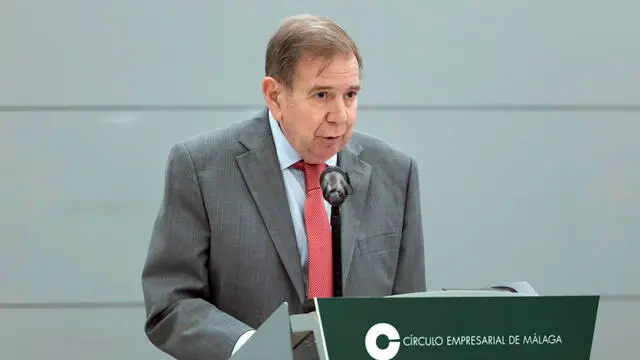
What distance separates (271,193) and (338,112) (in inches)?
14.0

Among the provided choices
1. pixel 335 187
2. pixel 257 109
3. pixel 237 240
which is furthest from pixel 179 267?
pixel 257 109

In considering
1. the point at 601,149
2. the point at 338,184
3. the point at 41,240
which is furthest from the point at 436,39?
the point at 338,184

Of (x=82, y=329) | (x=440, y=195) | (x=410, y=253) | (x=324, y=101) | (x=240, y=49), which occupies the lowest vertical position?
(x=82, y=329)

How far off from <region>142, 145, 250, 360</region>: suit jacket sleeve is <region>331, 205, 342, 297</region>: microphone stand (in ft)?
1.01

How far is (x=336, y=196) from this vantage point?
248 centimetres

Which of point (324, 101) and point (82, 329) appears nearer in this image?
point (324, 101)

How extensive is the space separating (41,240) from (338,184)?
100 inches

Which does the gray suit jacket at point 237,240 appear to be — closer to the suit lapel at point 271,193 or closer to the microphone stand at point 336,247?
the suit lapel at point 271,193

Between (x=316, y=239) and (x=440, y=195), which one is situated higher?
(x=316, y=239)

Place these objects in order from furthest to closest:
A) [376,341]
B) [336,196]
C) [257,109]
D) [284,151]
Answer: [257,109] < [284,151] < [336,196] < [376,341]

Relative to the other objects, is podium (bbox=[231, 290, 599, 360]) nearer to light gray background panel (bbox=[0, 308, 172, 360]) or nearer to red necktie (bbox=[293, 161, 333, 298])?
red necktie (bbox=[293, 161, 333, 298])

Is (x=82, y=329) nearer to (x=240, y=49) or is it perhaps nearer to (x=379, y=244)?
(x=240, y=49)

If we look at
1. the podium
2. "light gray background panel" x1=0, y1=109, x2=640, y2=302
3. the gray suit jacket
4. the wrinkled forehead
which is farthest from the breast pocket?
"light gray background panel" x1=0, y1=109, x2=640, y2=302

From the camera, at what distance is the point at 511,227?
4.76 metres
